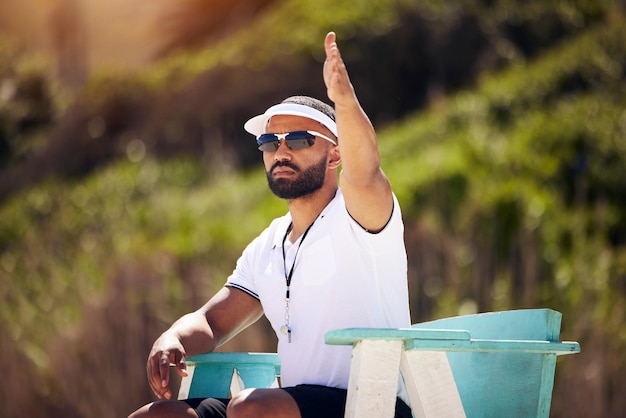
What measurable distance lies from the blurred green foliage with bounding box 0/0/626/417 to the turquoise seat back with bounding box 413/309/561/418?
108 inches

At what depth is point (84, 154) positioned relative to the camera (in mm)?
10773

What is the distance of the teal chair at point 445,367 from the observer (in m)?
2.53

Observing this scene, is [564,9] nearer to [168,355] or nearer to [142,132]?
[142,132]

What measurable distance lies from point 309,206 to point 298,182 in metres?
0.10

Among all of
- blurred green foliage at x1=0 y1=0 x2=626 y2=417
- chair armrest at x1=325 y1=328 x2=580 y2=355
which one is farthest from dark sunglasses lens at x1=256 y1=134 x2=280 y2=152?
blurred green foliage at x1=0 y1=0 x2=626 y2=417

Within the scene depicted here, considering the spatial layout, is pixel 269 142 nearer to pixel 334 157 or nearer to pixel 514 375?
pixel 334 157

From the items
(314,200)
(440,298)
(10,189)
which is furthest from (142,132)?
(314,200)

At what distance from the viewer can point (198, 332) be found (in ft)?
10.6

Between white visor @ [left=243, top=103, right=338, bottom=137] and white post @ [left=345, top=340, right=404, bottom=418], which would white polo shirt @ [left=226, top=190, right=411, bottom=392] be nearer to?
white visor @ [left=243, top=103, right=338, bottom=137]

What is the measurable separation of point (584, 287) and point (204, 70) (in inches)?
229

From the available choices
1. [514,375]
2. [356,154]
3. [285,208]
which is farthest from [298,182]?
[285,208]

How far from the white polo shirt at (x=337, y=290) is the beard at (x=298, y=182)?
0.09m

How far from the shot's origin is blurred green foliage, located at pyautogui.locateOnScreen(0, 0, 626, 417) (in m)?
6.23

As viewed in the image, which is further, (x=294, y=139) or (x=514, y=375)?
(x=294, y=139)
